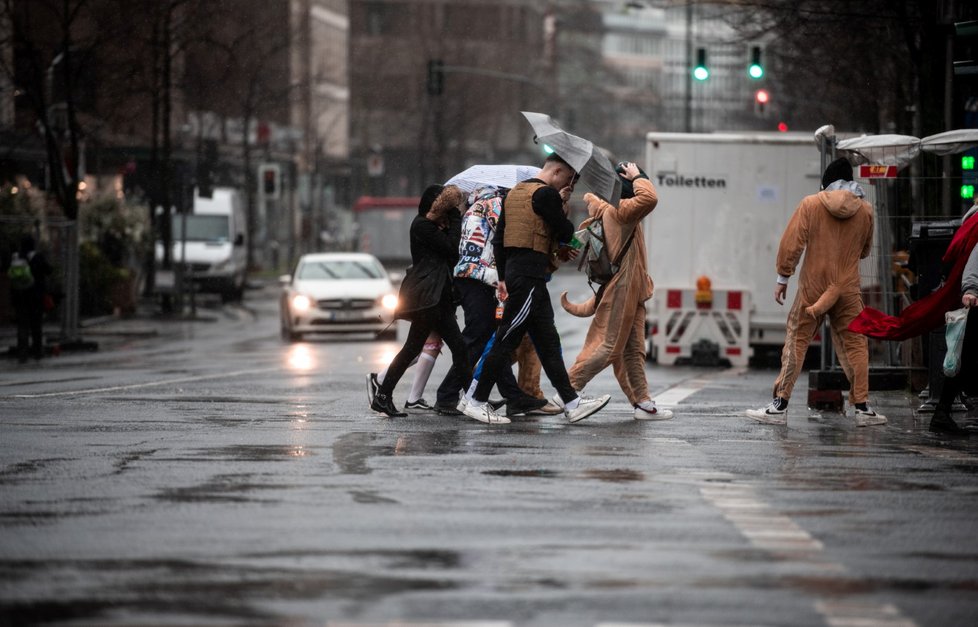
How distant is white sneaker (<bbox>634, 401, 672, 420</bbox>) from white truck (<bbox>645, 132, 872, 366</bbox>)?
875 centimetres

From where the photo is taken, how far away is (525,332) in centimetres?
1317

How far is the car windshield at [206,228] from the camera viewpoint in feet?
157

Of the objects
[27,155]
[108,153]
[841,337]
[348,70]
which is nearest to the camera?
[841,337]

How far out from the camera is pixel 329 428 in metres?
12.7

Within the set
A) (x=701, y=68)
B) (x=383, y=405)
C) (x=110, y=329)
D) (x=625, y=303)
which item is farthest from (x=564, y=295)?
(x=701, y=68)

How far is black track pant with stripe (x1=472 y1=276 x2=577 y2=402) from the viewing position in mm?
13047

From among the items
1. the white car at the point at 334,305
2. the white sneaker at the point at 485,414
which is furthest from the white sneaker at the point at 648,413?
the white car at the point at 334,305

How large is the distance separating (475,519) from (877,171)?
7.98 m

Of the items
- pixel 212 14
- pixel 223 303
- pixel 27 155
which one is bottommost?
pixel 223 303

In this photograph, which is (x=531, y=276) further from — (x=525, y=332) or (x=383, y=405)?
(x=383, y=405)

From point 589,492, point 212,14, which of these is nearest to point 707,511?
point 589,492

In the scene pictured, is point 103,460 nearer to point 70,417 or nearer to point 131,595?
point 70,417

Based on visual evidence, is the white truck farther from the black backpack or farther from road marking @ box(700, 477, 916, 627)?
road marking @ box(700, 477, 916, 627)

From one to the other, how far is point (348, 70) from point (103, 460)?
8296cm
